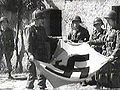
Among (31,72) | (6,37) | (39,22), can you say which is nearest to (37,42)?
(39,22)

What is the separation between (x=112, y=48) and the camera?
25.7ft

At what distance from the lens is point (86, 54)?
7.93m

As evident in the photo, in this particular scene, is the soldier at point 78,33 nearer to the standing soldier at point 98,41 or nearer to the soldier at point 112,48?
the standing soldier at point 98,41

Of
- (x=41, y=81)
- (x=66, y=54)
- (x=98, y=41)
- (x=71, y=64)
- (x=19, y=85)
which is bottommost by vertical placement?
(x=19, y=85)

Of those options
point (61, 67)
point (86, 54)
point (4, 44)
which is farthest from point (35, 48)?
point (4, 44)

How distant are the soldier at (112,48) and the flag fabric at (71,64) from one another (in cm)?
30

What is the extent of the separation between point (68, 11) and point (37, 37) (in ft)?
12.3

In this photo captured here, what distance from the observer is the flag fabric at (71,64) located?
24.0 feet

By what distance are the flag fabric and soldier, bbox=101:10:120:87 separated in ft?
0.99

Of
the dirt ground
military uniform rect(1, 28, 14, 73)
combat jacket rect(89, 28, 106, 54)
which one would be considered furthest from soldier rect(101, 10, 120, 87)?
military uniform rect(1, 28, 14, 73)

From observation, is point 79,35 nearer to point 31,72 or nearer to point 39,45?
point 39,45

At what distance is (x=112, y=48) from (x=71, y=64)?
1.02 m

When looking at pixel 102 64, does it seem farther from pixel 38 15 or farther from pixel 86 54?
pixel 38 15

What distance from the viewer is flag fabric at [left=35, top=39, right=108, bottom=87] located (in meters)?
7.32
